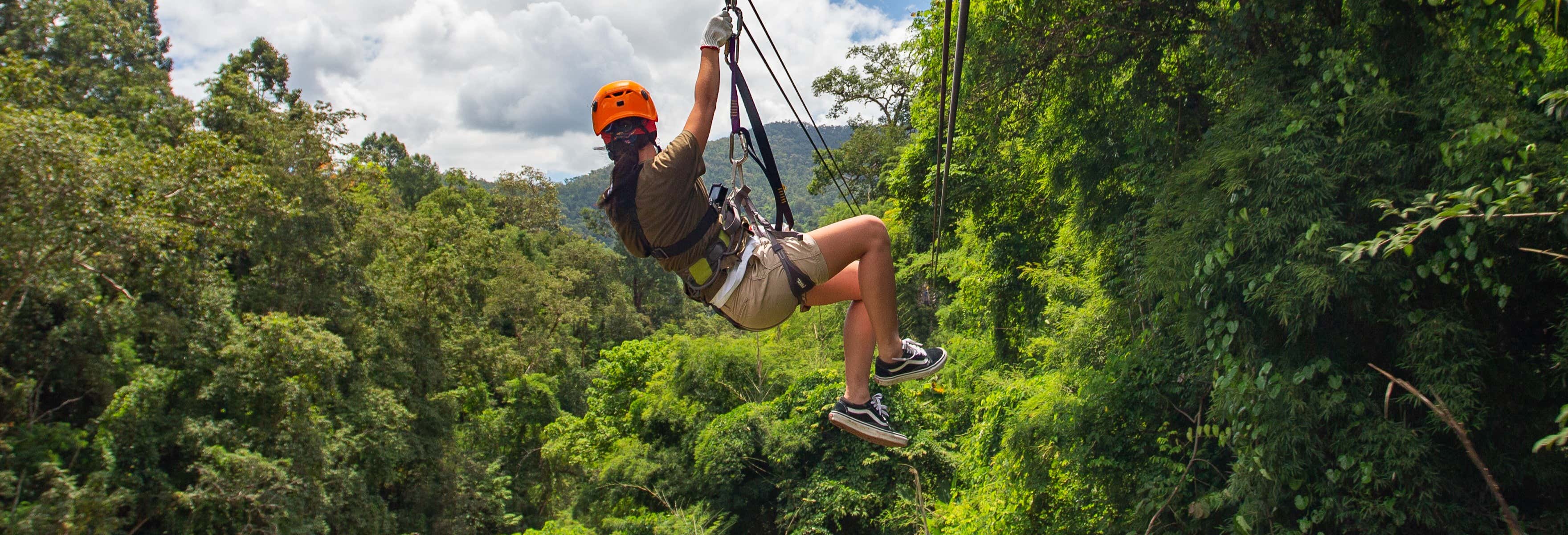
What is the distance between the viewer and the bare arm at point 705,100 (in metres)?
2.87

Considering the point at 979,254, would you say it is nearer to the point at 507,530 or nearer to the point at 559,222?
the point at 507,530

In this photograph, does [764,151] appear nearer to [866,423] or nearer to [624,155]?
[624,155]

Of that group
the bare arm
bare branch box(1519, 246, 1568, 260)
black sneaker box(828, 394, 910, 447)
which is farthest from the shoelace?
bare branch box(1519, 246, 1568, 260)

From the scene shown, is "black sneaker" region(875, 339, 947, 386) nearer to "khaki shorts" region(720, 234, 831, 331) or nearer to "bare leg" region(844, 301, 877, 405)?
"bare leg" region(844, 301, 877, 405)

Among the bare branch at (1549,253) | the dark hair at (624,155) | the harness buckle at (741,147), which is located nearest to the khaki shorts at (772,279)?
→ the harness buckle at (741,147)

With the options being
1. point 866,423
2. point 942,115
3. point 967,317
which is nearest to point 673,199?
point 942,115

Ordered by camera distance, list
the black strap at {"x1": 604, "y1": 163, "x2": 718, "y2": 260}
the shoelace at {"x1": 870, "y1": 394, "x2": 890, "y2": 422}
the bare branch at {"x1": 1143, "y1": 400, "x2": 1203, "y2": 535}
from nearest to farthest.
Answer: the black strap at {"x1": 604, "y1": 163, "x2": 718, "y2": 260}
the shoelace at {"x1": 870, "y1": 394, "x2": 890, "y2": 422}
the bare branch at {"x1": 1143, "y1": 400, "x2": 1203, "y2": 535}

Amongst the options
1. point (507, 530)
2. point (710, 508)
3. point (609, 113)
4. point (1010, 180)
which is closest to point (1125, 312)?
point (1010, 180)

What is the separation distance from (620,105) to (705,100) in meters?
0.31

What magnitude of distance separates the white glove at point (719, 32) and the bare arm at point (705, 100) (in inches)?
1.1

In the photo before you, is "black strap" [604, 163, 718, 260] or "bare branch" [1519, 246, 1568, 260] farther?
"black strap" [604, 163, 718, 260]

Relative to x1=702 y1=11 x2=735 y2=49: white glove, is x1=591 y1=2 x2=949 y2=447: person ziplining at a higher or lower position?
lower

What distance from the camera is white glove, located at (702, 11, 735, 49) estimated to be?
299cm

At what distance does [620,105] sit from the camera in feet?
9.80
